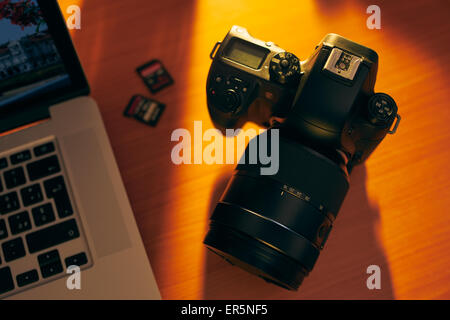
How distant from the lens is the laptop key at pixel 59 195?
491 mm

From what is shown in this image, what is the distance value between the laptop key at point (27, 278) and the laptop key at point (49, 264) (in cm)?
1

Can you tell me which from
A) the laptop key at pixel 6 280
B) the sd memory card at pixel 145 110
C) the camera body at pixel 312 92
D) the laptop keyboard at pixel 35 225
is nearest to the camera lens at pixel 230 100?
the camera body at pixel 312 92

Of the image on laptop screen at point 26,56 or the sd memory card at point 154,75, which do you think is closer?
the image on laptop screen at point 26,56

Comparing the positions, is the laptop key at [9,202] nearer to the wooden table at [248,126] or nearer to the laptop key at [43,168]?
the laptop key at [43,168]

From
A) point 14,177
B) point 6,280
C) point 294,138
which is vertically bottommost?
point 6,280

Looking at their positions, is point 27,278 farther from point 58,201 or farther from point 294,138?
point 294,138

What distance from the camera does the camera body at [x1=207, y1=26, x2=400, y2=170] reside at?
1.47ft

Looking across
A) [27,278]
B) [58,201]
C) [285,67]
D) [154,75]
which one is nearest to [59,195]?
[58,201]

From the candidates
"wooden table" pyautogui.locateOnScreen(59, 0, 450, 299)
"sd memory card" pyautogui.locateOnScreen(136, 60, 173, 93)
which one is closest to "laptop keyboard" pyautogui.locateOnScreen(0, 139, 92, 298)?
"wooden table" pyautogui.locateOnScreen(59, 0, 450, 299)

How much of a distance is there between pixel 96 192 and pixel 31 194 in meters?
0.08

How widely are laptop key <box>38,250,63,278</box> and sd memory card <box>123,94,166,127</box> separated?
9.4 inches

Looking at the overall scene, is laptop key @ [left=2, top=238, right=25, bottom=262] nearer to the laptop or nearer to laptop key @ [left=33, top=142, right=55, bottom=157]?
the laptop

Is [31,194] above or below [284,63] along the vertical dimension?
below

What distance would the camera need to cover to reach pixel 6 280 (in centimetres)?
48
